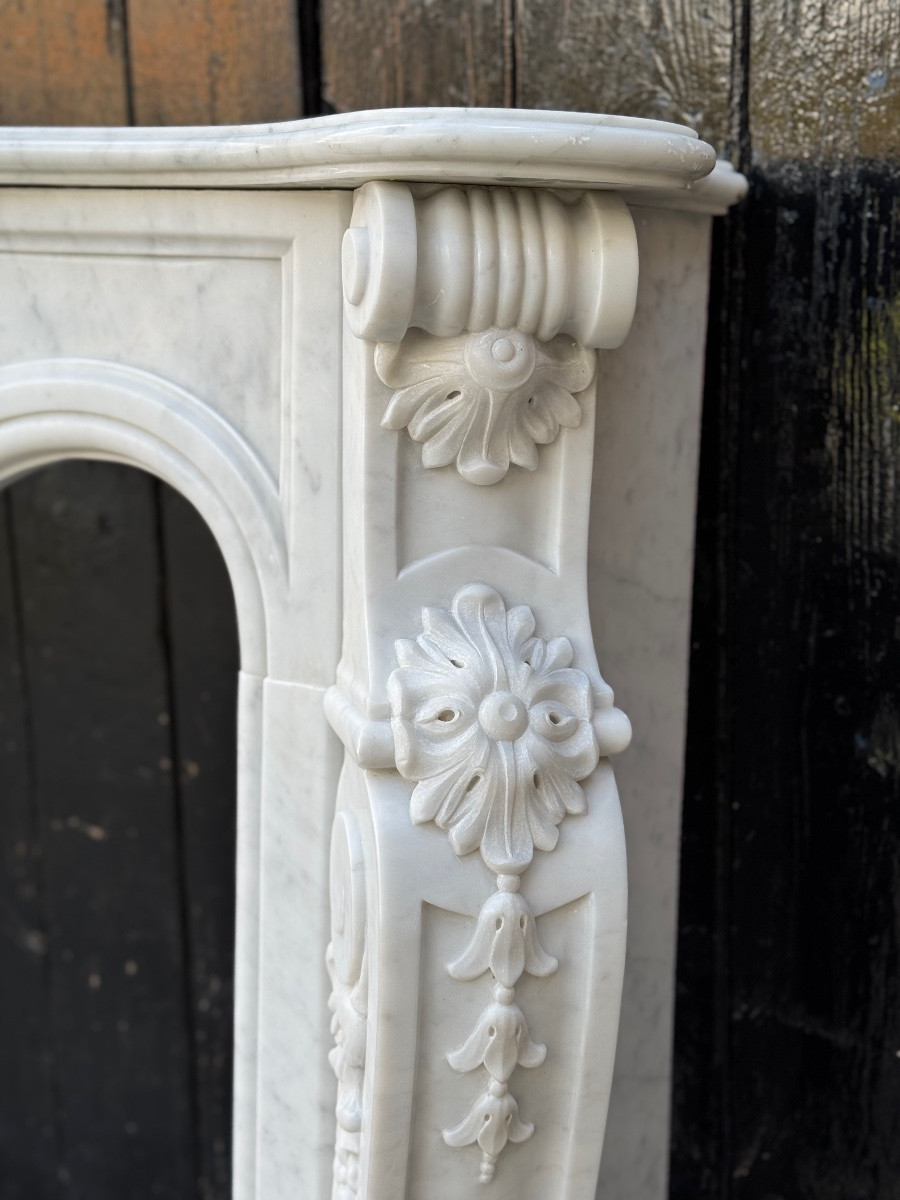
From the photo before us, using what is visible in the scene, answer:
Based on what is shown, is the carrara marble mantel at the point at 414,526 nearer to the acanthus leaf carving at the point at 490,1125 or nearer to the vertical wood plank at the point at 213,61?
the acanthus leaf carving at the point at 490,1125

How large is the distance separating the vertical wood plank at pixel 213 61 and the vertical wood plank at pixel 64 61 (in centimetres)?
2

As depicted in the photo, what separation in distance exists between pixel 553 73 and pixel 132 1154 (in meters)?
1.06

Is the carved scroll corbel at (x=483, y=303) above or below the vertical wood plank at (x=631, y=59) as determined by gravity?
below

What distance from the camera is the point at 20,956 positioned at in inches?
48.2

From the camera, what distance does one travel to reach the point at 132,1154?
122 cm

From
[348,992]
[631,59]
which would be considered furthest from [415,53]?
[348,992]

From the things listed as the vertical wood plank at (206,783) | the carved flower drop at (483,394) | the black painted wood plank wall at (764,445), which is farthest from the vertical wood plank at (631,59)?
the vertical wood plank at (206,783)

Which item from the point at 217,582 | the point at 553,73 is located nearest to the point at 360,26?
the point at 553,73

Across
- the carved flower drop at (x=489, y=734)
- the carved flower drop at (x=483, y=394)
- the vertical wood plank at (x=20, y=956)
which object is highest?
the carved flower drop at (x=483, y=394)

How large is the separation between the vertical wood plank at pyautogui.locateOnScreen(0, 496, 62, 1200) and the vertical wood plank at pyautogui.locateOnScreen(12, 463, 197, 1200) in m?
0.01

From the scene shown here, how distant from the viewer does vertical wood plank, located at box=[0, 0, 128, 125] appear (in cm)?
90

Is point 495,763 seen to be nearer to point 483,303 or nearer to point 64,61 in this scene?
point 483,303

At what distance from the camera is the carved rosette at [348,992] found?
2.13 ft

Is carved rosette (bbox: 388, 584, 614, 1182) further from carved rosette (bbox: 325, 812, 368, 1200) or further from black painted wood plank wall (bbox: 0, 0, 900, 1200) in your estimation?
black painted wood plank wall (bbox: 0, 0, 900, 1200)
